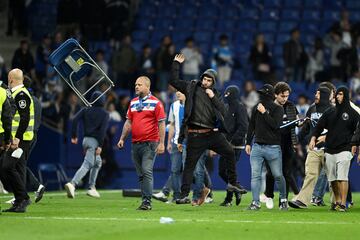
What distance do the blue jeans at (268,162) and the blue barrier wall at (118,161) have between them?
34.4ft

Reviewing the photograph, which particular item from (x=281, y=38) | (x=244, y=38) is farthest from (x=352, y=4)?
(x=244, y=38)

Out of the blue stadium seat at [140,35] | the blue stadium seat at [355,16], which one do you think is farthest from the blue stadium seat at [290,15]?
the blue stadium seat at [140,35]

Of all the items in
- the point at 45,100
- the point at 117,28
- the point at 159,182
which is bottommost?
the point at 159,182

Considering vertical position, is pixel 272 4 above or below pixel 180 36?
above

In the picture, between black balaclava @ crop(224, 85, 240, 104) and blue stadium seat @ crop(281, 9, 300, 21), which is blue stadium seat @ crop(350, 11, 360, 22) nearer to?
blue stadium seat @ crop(281, 9, 300, 21)

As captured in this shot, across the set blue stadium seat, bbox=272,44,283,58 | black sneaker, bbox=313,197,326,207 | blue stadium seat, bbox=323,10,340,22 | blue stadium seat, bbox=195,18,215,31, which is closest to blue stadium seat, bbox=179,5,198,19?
blue stadium seat, bbox=195,18,215,31

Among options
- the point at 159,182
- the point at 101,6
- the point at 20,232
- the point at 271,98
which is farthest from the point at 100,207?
the point at 101,6

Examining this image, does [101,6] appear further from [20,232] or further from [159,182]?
[20,232]

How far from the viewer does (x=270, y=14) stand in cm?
3422

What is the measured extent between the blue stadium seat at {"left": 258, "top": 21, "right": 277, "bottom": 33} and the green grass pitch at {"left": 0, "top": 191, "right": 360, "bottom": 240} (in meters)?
14.0

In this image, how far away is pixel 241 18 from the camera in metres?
34.3

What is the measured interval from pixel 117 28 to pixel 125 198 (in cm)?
1133

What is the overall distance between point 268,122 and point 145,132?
78.8 inches

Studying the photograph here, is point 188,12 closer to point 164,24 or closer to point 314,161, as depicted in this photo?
point 164,24
